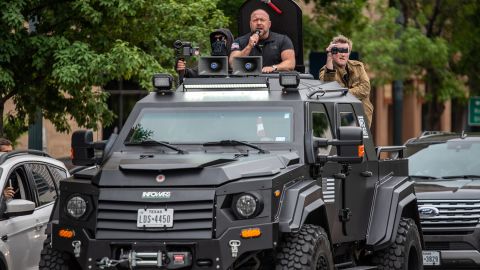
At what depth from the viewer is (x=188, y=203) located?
1031cm

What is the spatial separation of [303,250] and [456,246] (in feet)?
19.8

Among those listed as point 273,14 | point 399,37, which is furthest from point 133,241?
point 399,37

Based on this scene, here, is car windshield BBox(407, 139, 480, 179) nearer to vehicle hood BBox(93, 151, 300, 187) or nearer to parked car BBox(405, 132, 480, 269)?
parked car BBox(405, 132, 480, 269)

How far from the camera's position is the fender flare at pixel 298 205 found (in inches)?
409

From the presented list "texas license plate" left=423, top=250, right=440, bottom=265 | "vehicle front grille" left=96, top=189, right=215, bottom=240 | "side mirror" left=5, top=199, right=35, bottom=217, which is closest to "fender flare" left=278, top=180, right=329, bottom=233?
"vehicle front grille" left=96, top=189, right=215, bottom=240

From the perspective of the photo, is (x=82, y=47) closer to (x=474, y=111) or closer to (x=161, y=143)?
(x=161, y=143)

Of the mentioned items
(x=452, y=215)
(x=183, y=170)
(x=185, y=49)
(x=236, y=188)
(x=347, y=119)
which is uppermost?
(x=185, y=49)

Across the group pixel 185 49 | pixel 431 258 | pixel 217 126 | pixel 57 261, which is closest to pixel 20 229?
pixel 57 261

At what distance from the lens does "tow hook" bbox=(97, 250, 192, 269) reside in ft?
33.3

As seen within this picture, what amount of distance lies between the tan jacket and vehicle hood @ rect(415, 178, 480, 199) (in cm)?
240

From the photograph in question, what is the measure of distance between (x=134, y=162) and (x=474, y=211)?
6.43 m

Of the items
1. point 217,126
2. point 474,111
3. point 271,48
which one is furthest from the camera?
point 474,111

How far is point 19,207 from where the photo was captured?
1214 centimetres

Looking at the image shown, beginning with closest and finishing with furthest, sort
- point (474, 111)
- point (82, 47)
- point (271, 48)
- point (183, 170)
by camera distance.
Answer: point (183, 170), point (271, 48), point (82, 47), point (474, 111)
